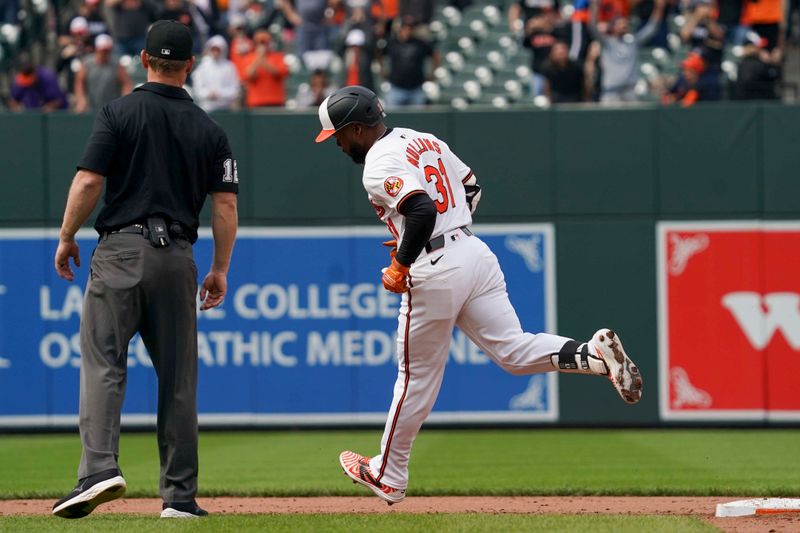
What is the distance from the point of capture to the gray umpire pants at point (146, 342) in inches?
235

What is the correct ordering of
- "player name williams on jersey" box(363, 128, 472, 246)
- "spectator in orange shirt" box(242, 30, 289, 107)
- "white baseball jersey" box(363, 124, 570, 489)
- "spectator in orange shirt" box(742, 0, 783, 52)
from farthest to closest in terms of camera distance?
1. "spectator in orange shirt" box(742, 0, 783, 52)
2. "spectator in orange shirt" box(242, 30, 289, 107)
3. "white baseball jersey" box(363, 124, 570, 489)
4. "player name williams on jersey" box(363, 128, 472, 246)

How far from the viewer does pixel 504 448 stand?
35.6ft

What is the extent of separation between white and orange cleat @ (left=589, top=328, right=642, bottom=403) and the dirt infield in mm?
707

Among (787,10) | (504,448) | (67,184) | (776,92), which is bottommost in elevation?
(504,448)

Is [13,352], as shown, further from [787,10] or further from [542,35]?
[787,10]

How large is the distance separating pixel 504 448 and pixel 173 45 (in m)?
5.75

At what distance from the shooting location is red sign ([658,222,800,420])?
12156mm

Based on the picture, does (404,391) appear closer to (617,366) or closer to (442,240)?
(442,240)

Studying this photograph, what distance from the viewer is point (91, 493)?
226 inches

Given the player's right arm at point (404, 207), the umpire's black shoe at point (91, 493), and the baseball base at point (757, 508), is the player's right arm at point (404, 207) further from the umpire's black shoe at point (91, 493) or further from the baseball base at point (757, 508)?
the baseball base at point (757, 508)

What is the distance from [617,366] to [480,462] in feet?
11.9

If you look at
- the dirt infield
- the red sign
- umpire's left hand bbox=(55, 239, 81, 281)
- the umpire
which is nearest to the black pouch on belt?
the umpire

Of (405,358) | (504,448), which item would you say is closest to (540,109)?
(504,448)

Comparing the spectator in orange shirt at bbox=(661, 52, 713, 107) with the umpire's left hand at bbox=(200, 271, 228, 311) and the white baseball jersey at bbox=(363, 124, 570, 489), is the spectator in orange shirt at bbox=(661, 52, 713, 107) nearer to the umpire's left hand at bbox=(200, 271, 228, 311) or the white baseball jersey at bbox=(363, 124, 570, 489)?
the white baseball jersey at bbox=(363, 124, 570, 489)
